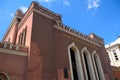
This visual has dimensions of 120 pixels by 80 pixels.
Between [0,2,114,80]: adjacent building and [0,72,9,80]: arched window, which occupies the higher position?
[0,2,114,80]: adjacent building

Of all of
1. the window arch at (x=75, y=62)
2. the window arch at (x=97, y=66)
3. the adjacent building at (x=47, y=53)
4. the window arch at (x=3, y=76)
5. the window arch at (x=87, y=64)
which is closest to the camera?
the window arch at (x=3, y=76)

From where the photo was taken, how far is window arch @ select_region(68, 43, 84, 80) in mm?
14273

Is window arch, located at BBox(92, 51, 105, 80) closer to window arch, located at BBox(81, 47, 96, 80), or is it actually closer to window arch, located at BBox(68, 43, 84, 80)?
window arch, located at BBox(81, 47, 96, 80)

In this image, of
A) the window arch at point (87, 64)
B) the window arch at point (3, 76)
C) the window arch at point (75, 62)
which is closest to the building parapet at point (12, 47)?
the window arch at point (3, 76)

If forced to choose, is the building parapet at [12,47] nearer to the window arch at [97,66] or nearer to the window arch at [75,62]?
the window arch at [75,62]

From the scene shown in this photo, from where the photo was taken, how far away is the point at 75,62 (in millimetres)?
15227

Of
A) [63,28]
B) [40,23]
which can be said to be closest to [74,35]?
[63,28]

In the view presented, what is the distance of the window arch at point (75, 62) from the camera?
1427 cm

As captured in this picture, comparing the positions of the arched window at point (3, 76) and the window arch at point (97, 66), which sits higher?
the window arch at point (97, 66)

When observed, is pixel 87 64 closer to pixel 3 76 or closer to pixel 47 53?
pixel 47 53

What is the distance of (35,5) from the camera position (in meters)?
14.3

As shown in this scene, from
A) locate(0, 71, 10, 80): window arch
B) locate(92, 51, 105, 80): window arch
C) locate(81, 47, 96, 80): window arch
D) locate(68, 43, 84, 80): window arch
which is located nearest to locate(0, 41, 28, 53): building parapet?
locate(0, 71, 10, 80): window arch

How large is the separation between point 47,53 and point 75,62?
4.14m

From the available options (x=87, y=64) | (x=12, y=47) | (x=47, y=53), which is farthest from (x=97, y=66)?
(x=12, y=47)
